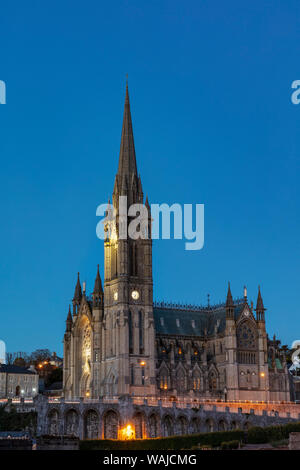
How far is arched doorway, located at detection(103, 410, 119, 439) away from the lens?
11212 cm

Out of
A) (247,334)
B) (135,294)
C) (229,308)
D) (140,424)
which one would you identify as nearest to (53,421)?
(140,424)

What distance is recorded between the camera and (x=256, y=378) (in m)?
145

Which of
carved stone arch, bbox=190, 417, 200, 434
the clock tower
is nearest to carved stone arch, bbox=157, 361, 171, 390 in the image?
the clock tower

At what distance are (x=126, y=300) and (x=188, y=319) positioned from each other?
20.7m

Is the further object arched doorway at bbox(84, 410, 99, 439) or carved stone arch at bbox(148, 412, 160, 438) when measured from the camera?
carved stone arch at bbox(148, 412, 160, 438)

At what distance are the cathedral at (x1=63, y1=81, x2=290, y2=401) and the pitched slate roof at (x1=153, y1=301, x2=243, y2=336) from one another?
220 millimetres

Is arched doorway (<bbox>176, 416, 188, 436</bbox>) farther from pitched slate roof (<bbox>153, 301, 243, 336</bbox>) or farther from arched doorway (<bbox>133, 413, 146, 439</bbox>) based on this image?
pitched slate roof (<bbox>153, 301, 243, 336</bbox>)

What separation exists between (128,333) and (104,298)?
10612 millimetres

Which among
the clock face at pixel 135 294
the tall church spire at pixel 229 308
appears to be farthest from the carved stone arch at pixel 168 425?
the tall church spire at pixel 229 308
